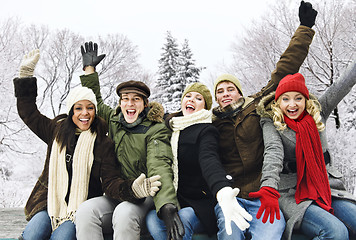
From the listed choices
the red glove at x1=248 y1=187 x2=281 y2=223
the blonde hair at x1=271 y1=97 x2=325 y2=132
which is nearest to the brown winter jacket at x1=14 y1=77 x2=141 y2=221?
the red glove at x1=248 y1=187 x2=281 y2=223

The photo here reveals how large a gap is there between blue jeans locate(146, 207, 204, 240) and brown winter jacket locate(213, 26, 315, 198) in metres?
0.47

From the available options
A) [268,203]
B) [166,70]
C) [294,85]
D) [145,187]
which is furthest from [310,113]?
[166,70]

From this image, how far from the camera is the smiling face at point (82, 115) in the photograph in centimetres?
275

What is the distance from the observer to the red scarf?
7.75 ft

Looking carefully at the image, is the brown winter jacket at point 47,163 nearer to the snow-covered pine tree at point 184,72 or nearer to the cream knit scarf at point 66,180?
the cream knit scarf at point 66,180

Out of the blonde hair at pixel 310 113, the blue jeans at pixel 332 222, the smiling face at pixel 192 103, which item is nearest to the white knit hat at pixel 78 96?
the smiling face at pixel 192 103

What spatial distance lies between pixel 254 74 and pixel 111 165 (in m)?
10.2

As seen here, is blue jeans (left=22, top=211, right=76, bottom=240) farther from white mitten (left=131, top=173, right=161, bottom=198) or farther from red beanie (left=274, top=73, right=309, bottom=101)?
red beanie (left=274, top=73, right=309, bottom=101)

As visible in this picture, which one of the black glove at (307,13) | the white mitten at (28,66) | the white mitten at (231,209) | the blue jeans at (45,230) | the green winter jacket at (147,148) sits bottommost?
the blue jeans at (45,230)

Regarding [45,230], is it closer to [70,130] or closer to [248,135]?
[70,130]

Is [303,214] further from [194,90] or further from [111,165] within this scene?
[111,165]

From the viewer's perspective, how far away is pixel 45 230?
2469 millimetres

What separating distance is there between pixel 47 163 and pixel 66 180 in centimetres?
29

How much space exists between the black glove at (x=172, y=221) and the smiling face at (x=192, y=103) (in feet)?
2.86
